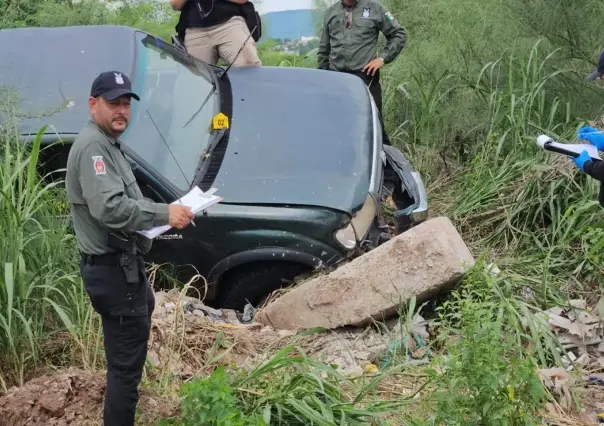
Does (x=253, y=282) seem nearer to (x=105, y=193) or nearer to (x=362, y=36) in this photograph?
(x=105, y=193)

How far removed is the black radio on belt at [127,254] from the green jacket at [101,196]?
26 millimetres

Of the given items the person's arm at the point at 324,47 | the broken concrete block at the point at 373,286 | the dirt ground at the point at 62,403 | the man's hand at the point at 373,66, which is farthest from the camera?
the person's arm at the point at 324,47

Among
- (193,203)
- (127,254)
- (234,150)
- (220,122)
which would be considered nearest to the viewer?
(127,254)

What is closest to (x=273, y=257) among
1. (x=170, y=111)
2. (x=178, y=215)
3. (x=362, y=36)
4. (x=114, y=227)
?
(x=170, y=111)

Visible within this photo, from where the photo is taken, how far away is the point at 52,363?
3.39m

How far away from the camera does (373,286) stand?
395 cm

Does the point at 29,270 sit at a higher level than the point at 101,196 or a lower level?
lower

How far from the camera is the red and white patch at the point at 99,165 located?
252 centimetres

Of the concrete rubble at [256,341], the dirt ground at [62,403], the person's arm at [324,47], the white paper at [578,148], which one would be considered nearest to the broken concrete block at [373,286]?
the concrete rubble at [256,341]

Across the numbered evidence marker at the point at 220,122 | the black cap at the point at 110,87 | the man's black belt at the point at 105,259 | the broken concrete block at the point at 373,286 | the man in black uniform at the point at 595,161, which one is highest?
the black cap at the point at 110,87

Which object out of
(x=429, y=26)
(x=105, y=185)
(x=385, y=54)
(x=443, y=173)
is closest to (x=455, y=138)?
(x=443, y=173)

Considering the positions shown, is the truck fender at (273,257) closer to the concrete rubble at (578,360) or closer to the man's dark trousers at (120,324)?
the man's dark trousers at (120,324)

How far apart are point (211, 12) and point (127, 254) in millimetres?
3531

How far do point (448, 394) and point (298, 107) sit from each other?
2726mm
